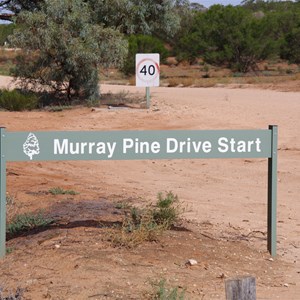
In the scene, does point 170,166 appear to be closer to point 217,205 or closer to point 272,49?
point 217,205

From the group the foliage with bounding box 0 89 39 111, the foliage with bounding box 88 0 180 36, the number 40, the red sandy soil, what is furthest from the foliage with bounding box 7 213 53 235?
the foliage with bounding box 88 0 180 36

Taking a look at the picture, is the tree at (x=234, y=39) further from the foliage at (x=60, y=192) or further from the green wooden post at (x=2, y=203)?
the green wooden post at (x=2, y=203)

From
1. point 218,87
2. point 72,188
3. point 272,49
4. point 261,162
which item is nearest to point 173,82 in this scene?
point 218,87

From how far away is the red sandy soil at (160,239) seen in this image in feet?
20.5

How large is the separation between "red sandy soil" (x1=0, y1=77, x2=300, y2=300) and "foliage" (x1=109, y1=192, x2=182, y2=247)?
0.09 metres

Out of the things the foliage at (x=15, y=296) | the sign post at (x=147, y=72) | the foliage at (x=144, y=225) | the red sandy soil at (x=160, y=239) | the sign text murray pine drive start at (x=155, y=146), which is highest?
the sign post at (x=147, y=72)

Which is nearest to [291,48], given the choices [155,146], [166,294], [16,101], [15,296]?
[16,101]

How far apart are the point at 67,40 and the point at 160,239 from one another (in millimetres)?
14770

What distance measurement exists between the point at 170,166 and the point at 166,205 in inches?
242

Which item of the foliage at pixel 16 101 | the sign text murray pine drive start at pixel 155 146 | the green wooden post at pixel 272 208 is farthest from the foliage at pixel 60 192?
the foliage at pixel 16 101

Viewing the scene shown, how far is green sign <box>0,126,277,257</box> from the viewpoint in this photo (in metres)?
6.84

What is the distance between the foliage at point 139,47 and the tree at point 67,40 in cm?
1897

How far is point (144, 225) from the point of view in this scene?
726 cm

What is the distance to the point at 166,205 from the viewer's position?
7.95 meters
